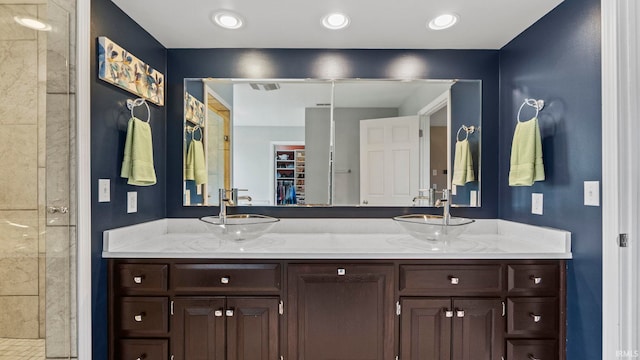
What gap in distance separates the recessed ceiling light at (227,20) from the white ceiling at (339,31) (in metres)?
0.04

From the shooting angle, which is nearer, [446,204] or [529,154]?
[529,154]

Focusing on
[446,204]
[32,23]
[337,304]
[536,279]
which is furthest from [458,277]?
[32,23]

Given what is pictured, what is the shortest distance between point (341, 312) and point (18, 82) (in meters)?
2.12

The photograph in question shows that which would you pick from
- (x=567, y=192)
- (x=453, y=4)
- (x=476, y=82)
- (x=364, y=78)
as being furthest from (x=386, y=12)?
(x=567, y=192)

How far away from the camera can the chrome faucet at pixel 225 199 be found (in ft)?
6.87

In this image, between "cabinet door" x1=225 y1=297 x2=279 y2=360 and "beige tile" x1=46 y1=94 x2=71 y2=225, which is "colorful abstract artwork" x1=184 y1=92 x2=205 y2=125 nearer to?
"beige tile" x1=46 y1=94 x2=71 y2=225

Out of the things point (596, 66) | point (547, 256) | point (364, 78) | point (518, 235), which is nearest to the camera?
point (596, 66)

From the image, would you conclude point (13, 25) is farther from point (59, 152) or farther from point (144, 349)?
point (144, 349)

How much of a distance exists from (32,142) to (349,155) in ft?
5.93

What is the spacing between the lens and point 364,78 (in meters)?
2.29

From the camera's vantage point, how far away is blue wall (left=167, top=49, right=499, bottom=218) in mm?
2285

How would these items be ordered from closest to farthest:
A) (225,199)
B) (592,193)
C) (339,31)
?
(592,193) → (339,31) → (225,199)

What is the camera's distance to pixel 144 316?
1696 millimetres

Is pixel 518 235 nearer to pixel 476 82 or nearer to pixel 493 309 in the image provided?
pixel 493 309
